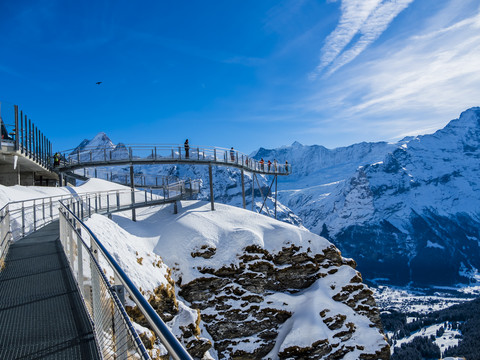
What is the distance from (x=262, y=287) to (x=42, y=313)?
23.2 m

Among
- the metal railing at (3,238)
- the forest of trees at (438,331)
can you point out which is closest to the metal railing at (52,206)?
the metal railing at (3,238)

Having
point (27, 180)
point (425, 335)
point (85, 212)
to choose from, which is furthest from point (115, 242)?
point (425, 335)

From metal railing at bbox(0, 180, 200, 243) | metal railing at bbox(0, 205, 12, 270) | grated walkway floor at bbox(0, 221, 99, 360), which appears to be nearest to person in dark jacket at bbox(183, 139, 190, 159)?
metal railing at bbox(0, 180, 200, 243)

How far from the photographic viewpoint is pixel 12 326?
16.1 feet

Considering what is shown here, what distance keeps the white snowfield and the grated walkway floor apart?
11.1 metres

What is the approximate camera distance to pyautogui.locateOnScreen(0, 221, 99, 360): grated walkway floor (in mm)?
4277

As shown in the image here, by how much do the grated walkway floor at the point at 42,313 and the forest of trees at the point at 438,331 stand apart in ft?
482

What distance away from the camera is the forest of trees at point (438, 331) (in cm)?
12862

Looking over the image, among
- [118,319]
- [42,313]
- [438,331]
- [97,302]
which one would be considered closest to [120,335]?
[118,319]

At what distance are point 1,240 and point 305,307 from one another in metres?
21.9

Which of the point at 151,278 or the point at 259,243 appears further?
the point at 259,243

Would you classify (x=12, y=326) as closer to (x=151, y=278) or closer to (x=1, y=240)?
(x=1, y=240)

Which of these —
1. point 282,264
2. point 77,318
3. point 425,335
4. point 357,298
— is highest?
point 77,318

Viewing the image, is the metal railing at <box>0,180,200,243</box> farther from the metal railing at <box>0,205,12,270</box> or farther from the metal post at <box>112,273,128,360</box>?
the metal post at <box>112,273,128,360</box>
